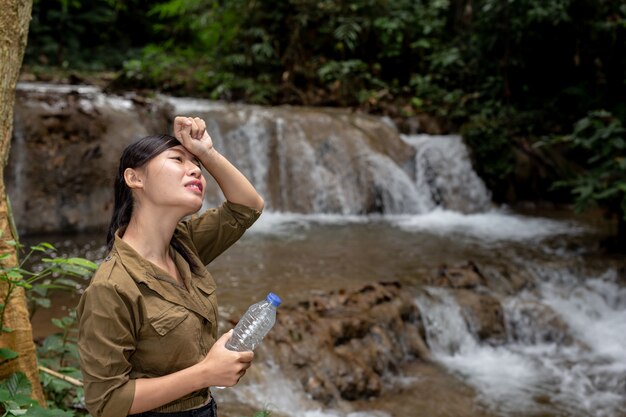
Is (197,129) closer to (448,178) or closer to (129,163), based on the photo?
(129,163)

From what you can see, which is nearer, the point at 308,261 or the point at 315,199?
the point at 308,261

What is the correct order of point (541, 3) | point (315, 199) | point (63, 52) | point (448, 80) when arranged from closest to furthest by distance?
point (315, 199), point (541, 3), point (448, 80), point (63, 52)

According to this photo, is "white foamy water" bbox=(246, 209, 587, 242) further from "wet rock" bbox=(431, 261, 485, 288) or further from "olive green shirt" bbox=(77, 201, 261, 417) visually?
"olive green shirt" bbox=(77, 201, 261, 417)

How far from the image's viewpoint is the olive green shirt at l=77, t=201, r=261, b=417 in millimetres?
1538

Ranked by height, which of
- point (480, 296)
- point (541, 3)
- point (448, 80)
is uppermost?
point (541, 3)

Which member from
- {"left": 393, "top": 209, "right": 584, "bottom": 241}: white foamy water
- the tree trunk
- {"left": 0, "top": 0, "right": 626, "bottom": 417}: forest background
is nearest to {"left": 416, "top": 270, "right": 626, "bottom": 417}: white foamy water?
{"left": 393, "top": 209, "right": 584, "bottom": 241}: white foamy water

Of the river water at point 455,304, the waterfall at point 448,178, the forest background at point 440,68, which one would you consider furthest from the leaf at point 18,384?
the waterfall at point 448,178

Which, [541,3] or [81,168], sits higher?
[541,3]

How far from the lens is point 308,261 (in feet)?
24.4

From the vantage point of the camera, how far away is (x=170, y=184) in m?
1.79

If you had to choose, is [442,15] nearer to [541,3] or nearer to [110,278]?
[541,3]

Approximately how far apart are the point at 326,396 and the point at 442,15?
585 inches

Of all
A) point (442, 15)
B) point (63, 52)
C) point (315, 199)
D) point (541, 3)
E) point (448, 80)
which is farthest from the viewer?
point (63, 52)

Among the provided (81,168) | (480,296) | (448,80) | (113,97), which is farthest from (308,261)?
(448,80)
